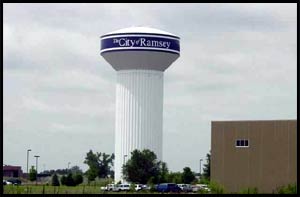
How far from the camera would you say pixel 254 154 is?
7569 centimetres

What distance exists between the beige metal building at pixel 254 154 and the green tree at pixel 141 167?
30.8 meters

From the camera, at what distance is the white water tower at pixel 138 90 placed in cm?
10856

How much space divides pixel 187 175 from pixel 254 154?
4070 centimetres

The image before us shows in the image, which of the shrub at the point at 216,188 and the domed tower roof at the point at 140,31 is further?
the domed tower roof at the point at 140,31

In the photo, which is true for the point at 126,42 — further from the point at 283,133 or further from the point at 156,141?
the point at 283,133

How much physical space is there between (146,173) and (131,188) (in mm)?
21561

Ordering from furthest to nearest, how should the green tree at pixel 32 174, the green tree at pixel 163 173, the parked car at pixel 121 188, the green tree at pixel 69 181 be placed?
the green tree at pixel 32 174
the green tree at pixel 69 181
the green tree at pixel 163 173
the parked car at pixel 121 188

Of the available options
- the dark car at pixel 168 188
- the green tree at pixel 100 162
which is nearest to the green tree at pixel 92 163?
the green tree at pixel 100 162

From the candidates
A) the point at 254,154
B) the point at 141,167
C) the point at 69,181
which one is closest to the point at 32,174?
the point at 69,181

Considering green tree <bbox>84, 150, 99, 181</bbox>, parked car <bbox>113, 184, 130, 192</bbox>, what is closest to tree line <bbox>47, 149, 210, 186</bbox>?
parked car <bbox>113, 184, 130, 192</bbox>

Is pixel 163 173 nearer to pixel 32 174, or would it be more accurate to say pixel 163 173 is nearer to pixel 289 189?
pixel 32 174

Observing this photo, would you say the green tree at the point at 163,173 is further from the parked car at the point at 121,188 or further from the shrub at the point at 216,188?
the shrub at the point at 216,188

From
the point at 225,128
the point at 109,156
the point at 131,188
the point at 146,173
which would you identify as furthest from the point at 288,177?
the point at 109,156

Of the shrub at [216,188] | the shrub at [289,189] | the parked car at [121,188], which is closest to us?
the shrub at [289,189]
